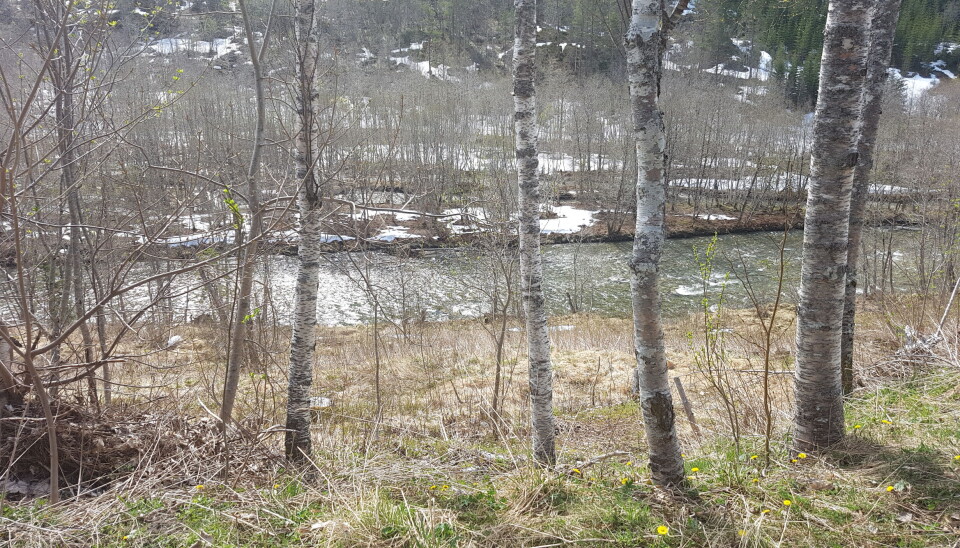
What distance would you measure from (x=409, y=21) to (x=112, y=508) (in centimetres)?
7688

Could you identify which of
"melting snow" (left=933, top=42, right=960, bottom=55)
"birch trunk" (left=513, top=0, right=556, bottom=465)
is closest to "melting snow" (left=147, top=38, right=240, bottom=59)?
"birch trunk" (left=513, top=0, right=556, bottom=465)

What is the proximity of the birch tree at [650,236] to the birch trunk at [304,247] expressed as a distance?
2.51 m

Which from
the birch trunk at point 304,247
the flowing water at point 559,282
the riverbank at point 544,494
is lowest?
the flowing water at point 559,282

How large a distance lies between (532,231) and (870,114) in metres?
3.37

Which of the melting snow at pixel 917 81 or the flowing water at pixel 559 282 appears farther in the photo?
the melting snow at pixel 917 81

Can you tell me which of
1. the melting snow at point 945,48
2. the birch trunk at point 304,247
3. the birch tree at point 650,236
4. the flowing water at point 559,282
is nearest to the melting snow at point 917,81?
the melting snow at point 945,48

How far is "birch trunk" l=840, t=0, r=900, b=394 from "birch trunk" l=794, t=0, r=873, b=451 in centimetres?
137

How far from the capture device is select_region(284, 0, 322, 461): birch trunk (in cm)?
436

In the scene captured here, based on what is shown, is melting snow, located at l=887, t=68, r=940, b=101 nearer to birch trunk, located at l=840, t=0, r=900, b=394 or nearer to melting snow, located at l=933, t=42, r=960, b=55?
melting snow, located at l=933, t=42, r=960, b=55

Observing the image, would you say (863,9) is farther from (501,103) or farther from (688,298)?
(501,103)

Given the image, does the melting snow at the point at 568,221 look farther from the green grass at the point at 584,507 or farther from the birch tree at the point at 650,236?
the birch tree at the point at 650,236

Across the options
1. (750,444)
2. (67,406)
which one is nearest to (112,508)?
(67,406)

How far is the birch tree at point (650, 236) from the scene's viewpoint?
3.02 m

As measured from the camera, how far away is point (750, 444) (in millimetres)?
4305
